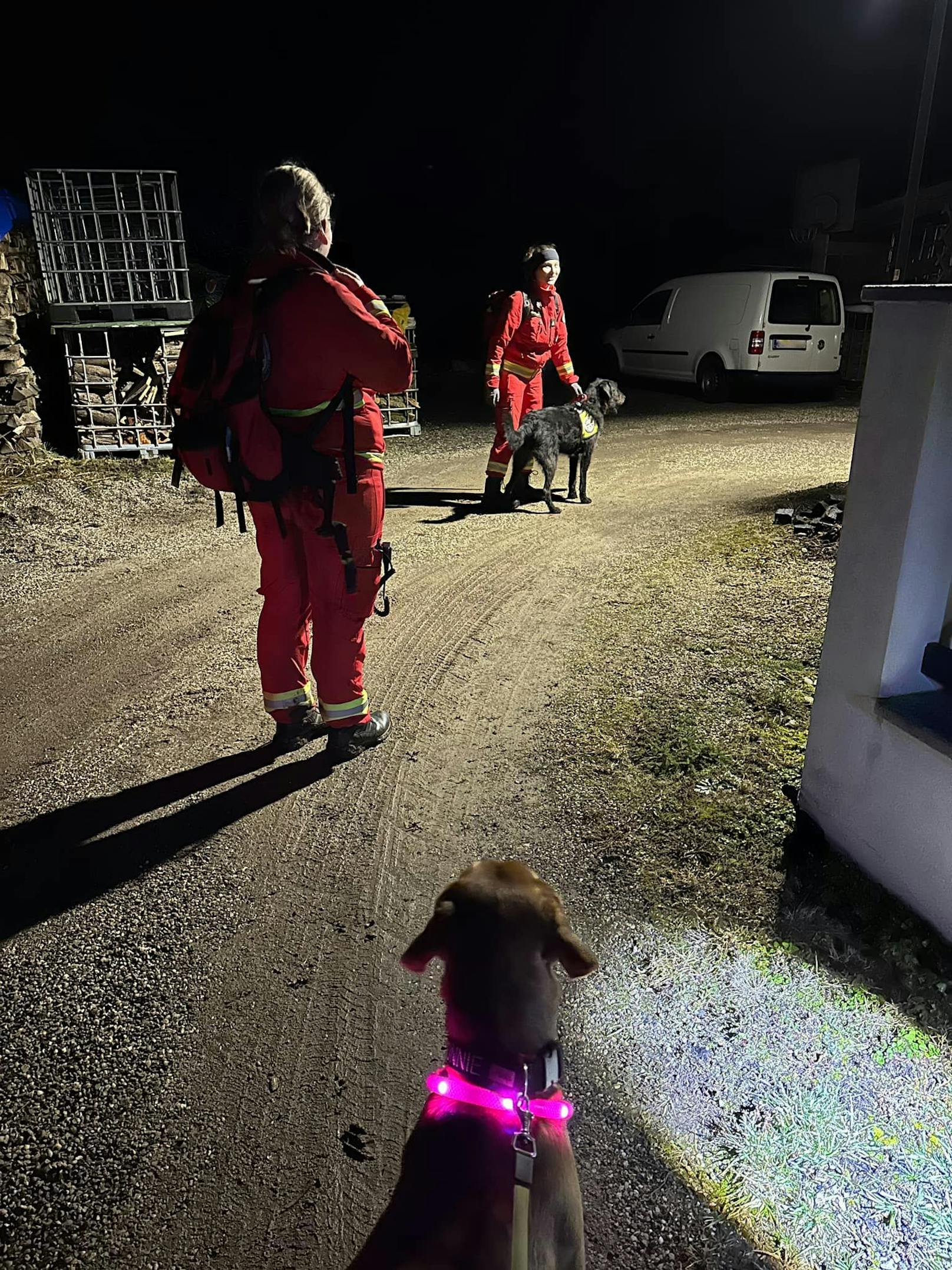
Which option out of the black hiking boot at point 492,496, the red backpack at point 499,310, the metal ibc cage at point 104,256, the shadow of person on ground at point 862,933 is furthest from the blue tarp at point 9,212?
the shadow of person on ground at point 862,933

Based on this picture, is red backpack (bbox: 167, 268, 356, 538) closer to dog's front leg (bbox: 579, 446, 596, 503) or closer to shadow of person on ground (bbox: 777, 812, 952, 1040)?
shadow of person on ground (bbox: 777, 812, 952, 1040)

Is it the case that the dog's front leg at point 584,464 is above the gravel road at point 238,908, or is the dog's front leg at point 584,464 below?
above

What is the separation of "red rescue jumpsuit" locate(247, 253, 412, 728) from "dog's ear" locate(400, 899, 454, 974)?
1.88 m

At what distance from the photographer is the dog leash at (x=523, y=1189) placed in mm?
1319

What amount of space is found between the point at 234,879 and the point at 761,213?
29.8 metres

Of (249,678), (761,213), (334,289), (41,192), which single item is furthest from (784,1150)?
(761,213)

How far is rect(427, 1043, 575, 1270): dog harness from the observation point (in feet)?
4.82

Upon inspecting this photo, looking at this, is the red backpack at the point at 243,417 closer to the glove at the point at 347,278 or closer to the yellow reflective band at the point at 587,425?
the glove at the point at 347,278

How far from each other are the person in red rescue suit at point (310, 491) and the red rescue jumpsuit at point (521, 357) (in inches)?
153

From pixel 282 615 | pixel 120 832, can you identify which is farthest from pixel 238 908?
pixel 282 615

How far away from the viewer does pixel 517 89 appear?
1076 inches

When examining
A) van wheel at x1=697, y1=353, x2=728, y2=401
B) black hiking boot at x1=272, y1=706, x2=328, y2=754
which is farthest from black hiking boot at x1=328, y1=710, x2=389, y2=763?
van wheel at x1=697, y1=353, x2=728, y2=401

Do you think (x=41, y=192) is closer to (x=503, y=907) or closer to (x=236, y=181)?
(x=503, y=907)

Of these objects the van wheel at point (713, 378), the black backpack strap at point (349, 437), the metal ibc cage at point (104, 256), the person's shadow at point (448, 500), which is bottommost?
the person's shadow at point (448, 500)
